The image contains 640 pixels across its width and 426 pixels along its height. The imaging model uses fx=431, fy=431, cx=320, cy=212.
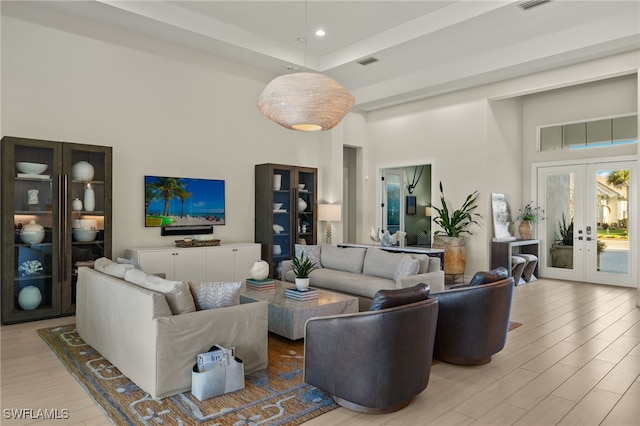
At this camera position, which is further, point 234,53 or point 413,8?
point 234,53

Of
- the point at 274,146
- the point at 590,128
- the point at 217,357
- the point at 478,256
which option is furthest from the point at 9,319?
the point at 590,128

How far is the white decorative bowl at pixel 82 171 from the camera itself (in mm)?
5136

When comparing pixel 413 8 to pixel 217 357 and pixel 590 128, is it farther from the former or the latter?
pixel 217 357

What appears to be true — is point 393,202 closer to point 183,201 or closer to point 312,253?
point 312,253

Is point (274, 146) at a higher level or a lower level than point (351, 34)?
lower

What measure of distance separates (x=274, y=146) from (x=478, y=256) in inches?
162

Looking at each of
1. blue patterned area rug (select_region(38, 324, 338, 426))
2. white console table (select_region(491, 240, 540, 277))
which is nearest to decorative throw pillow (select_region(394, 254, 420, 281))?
blue patterned area rug (select_region(38, 324, 338, 426))

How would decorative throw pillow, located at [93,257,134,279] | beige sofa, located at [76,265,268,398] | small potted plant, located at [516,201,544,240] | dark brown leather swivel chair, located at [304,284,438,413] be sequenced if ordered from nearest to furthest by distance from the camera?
1. dark brown leather swivel chair, located at [304,284,438,413]
2. beige sofa, located at [76,265,268,398]
3. decorative throw pillow, located at [93,257,134,279]
4. small potted plant, located at [516,201,544,240]

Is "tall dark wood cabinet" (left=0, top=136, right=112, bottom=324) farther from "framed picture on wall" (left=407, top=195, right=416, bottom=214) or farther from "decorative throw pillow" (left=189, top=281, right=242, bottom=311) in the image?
"framed picture on wall" (left=407, top=195, right=416, bottom=214)

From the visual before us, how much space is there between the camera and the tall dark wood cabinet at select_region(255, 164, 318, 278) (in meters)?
7.05

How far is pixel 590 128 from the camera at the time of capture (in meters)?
7.51

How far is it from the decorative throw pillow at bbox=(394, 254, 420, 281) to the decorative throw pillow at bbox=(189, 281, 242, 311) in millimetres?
2232

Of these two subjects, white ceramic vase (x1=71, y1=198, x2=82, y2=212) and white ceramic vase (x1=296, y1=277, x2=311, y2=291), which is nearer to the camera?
white ceramic vase (x1=296, y1=277, x2=311, y2=291)

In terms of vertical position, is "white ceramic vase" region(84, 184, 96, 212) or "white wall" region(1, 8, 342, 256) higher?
"white wall" region(1, 8, 342, 256)
